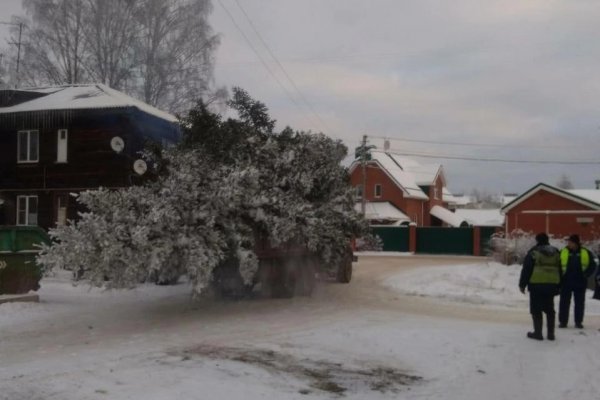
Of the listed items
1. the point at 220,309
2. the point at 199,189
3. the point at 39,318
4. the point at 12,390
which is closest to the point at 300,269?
the point at 220,309

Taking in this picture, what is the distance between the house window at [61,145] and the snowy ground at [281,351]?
1124 cm

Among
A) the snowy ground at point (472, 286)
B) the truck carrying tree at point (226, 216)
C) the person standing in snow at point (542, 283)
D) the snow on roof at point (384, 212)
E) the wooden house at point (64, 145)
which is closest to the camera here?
the person standing in snow at point (542, 283)

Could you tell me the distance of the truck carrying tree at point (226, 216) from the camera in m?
10.1

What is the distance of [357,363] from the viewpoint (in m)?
7.91

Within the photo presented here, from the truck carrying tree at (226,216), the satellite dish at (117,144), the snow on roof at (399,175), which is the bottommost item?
the truck carrying tree at (226,216)

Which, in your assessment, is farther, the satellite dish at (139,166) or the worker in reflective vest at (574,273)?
the satellite dish at (139,166)

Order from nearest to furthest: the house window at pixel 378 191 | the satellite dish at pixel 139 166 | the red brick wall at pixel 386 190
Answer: the satellite dish at pixel 139 166
the red brick wall at pixel 386 190
the house window at pixel 378 191

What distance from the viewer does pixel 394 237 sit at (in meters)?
38.9

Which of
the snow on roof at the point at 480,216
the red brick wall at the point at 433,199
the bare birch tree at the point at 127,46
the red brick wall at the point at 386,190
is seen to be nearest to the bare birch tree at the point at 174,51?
the bare birch tree at the point at 127,46

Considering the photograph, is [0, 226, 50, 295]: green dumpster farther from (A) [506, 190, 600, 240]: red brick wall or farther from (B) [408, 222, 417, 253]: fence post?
(B) [408, 222, 417, 253]: fence post

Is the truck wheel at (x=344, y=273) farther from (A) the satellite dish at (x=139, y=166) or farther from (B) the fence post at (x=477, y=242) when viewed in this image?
(B) the fence post at (x=477, y=242)

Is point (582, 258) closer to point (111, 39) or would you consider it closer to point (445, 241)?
point (445, 241)

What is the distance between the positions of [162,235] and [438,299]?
290 inches

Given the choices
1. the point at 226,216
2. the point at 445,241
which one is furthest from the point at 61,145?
the point at 445,241
